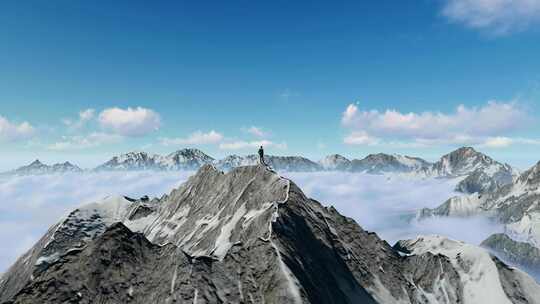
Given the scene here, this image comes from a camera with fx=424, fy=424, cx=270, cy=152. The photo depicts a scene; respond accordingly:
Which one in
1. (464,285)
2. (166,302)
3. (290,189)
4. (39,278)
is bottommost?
(464,285)

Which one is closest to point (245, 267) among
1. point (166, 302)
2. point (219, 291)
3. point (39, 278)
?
point (219, 291)

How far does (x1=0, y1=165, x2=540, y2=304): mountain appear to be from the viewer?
101 metres

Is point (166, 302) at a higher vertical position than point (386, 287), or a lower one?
higher

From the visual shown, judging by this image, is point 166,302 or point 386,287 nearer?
point 166,302

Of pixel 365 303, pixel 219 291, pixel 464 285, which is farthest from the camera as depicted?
pixel 464 285

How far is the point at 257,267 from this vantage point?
117750mm

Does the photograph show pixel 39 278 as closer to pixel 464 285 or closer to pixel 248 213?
pixel 248 213

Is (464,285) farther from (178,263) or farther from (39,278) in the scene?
(39,278)

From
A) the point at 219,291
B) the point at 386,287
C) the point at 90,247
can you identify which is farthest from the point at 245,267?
the point at 386,287

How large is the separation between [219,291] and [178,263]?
12.6 metres

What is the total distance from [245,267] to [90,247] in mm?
40832

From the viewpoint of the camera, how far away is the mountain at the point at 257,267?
10081cm

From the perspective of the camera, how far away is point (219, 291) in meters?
106

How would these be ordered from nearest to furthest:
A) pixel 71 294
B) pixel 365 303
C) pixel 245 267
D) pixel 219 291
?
pixel 71 294, pixel 219 291, pixel 245 267, pixel 365 303
